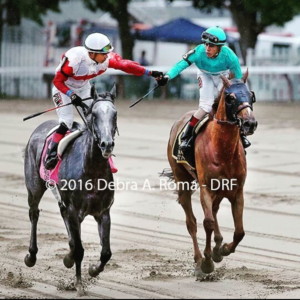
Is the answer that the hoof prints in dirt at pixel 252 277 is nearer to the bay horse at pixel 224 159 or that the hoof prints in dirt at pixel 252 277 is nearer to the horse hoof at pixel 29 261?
the bay horse at pixel 224 159

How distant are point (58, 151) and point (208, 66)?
201cm

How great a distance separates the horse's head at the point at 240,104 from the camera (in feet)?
29.5

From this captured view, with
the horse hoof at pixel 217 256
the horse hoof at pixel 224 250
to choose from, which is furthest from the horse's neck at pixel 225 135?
the horse hoof at pixel 217 256

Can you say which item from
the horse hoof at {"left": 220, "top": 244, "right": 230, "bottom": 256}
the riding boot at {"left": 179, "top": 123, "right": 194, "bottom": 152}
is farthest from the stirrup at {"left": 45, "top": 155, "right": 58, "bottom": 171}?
the horse hoof at {"left": 220, "top": 244, "right": 230, "bottom": 256}

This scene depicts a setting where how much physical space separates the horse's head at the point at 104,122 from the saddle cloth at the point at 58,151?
72 centimetres

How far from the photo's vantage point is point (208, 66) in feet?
33.4

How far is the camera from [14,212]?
13.5m

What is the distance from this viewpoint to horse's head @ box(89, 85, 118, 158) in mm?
8305

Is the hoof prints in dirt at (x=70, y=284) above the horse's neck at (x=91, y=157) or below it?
below

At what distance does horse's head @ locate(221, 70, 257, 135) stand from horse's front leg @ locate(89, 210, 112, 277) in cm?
161

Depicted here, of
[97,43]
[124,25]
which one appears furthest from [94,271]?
[124,25]

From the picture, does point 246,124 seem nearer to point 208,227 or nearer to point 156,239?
point 208,227

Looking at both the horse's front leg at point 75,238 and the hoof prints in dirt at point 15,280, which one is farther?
the hoof prints in dirt at point 15,280

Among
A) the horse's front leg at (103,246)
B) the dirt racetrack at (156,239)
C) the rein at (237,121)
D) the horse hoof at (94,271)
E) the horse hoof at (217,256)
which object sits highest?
the rein at (237,121)
